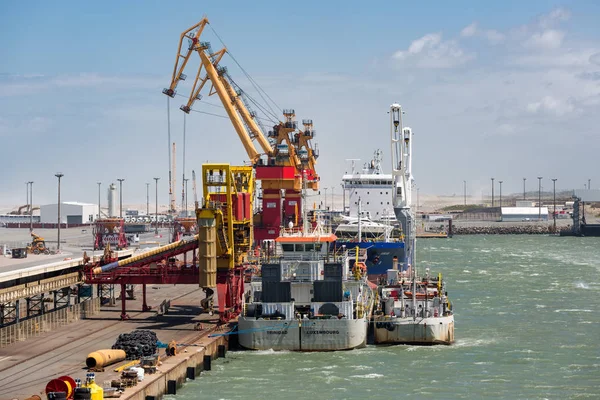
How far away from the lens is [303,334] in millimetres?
49688

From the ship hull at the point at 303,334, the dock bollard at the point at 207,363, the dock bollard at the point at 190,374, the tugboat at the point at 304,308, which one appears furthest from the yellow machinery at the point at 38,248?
the dock bollard at the point at 190,374

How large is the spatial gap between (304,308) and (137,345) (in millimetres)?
10683

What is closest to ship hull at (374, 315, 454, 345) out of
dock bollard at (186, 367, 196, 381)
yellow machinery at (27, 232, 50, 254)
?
dock bollard at (186, 367, 196, 381)

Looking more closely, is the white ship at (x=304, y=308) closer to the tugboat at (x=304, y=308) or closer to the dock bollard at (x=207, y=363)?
the tugboat at (x=304, y=308)

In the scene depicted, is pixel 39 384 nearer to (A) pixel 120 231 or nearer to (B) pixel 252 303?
(B) pixel 252 303

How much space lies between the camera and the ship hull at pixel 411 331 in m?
52.0

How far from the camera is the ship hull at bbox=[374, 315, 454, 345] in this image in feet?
171

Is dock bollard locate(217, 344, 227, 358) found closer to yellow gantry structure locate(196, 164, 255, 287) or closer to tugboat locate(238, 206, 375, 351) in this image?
tugboat locate(238, 206, 375, 351)

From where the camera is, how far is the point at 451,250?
506 feet

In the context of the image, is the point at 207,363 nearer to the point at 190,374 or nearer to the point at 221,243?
the point at 190,374

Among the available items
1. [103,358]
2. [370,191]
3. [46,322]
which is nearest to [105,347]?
[103,358]

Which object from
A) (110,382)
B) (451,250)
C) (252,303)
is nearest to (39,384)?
(110,382)

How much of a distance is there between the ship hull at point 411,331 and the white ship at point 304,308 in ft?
3.56

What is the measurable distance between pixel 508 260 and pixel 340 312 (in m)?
80.3
